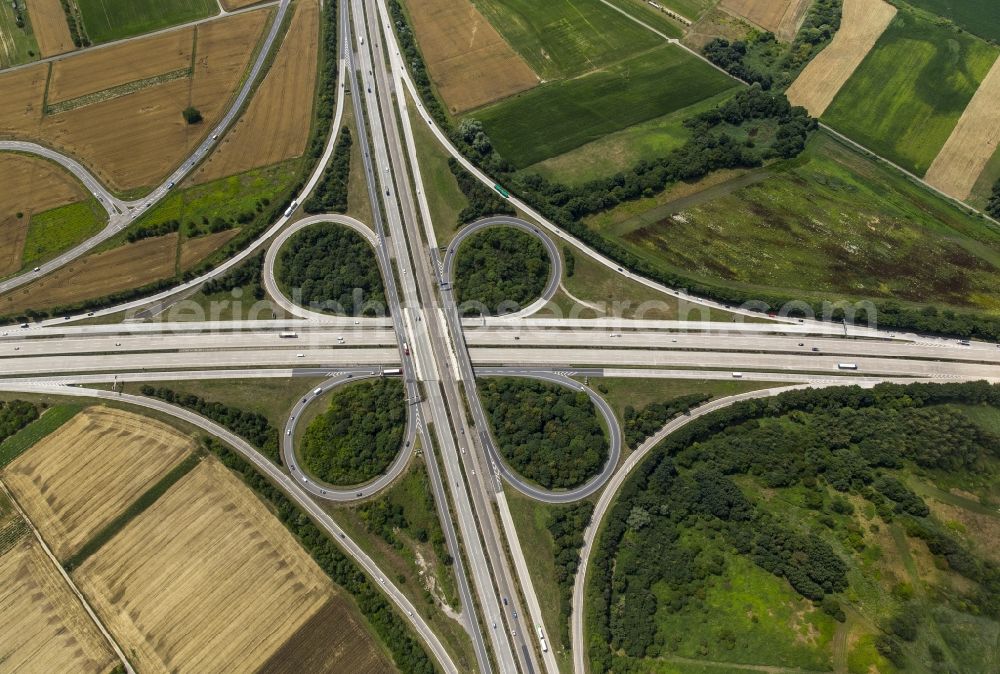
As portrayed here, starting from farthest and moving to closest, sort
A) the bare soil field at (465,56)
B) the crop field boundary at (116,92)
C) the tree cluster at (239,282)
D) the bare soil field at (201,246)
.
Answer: the bare soil field at (465,56) → the crop field boundary at (116,92) → the bare soil field at (201,246) → the tree cluster at (239,282)

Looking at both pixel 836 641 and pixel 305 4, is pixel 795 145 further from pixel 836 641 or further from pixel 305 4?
pixel 305 4

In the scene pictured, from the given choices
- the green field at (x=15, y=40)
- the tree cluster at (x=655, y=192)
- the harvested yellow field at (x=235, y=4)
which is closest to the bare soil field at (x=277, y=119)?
the harvested yellow field at (x=235, y=4)

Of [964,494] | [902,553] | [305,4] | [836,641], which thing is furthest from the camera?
[305,4]

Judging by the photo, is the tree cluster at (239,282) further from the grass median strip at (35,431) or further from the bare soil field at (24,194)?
the bare soil field at (24,194)

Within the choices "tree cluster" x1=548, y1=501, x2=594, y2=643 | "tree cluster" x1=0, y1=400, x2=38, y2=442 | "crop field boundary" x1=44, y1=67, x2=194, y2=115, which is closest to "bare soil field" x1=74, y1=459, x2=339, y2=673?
"tree cluster" x1=0, y1=400, x2=38, y2=442

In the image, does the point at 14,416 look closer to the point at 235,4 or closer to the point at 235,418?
the point at 235,418

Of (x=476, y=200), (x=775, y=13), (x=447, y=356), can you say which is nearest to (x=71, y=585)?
(x=447, y=356)

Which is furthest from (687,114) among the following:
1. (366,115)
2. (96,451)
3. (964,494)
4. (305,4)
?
(96,451)
